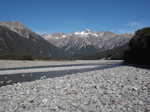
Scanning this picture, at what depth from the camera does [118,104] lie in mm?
8570

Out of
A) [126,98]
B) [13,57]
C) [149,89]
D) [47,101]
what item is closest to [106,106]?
[126,98]

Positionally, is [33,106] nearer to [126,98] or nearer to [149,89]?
[126,98]

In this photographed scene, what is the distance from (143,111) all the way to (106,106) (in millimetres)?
1737

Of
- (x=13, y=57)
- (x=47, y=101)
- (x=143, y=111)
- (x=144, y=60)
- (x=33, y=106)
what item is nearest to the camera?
(x=143, y=111)

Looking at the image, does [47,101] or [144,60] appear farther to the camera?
[144,60]

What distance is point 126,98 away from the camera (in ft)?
31.4

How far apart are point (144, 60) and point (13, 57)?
200 ft

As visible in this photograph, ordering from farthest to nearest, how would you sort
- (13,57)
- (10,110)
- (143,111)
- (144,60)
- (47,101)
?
(13,57), (144,60), (47,101), (10,110), (143,111)

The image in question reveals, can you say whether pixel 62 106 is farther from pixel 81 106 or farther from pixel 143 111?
pixel 143 111

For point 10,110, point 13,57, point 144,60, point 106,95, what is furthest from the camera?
point 13,57

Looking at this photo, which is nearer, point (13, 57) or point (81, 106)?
point (81, 106)

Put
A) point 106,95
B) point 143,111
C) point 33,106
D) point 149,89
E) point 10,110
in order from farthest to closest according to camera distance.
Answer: point 149,89 < point 106,95 < point 33,106 < point 10,110 < point 143,111

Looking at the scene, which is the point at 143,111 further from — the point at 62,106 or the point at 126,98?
the point at 62,106

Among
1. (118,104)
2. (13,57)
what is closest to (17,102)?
(118,104)
